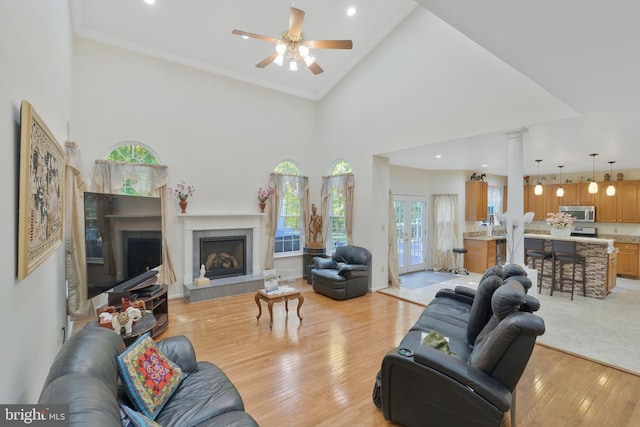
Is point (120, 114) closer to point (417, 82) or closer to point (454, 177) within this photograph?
point (417, 82)

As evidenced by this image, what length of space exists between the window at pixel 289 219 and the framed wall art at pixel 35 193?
4601 mm

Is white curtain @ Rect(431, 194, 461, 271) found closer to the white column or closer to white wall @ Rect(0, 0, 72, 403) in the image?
the white column

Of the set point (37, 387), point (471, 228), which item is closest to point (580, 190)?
point (471, 228)

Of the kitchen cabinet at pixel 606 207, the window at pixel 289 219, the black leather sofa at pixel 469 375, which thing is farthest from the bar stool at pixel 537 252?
the window at pixel 289 219

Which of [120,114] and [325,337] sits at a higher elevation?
[120,114]

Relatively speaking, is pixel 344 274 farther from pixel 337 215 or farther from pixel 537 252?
pixel 537 252

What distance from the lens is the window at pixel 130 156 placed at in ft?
16.0

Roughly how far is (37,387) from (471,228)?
871 cm

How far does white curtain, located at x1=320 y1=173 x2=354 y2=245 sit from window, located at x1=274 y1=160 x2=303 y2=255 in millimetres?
600

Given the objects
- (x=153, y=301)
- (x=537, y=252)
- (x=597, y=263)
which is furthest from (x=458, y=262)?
(x=153, y=301)

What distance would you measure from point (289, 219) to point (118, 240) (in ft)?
13.1

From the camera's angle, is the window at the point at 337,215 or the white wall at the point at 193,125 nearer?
the white wall at the point at 193,125

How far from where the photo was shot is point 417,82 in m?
4.86

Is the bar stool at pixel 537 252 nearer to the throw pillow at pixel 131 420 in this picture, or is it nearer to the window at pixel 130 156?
the throw pillow at pixel 131 420
